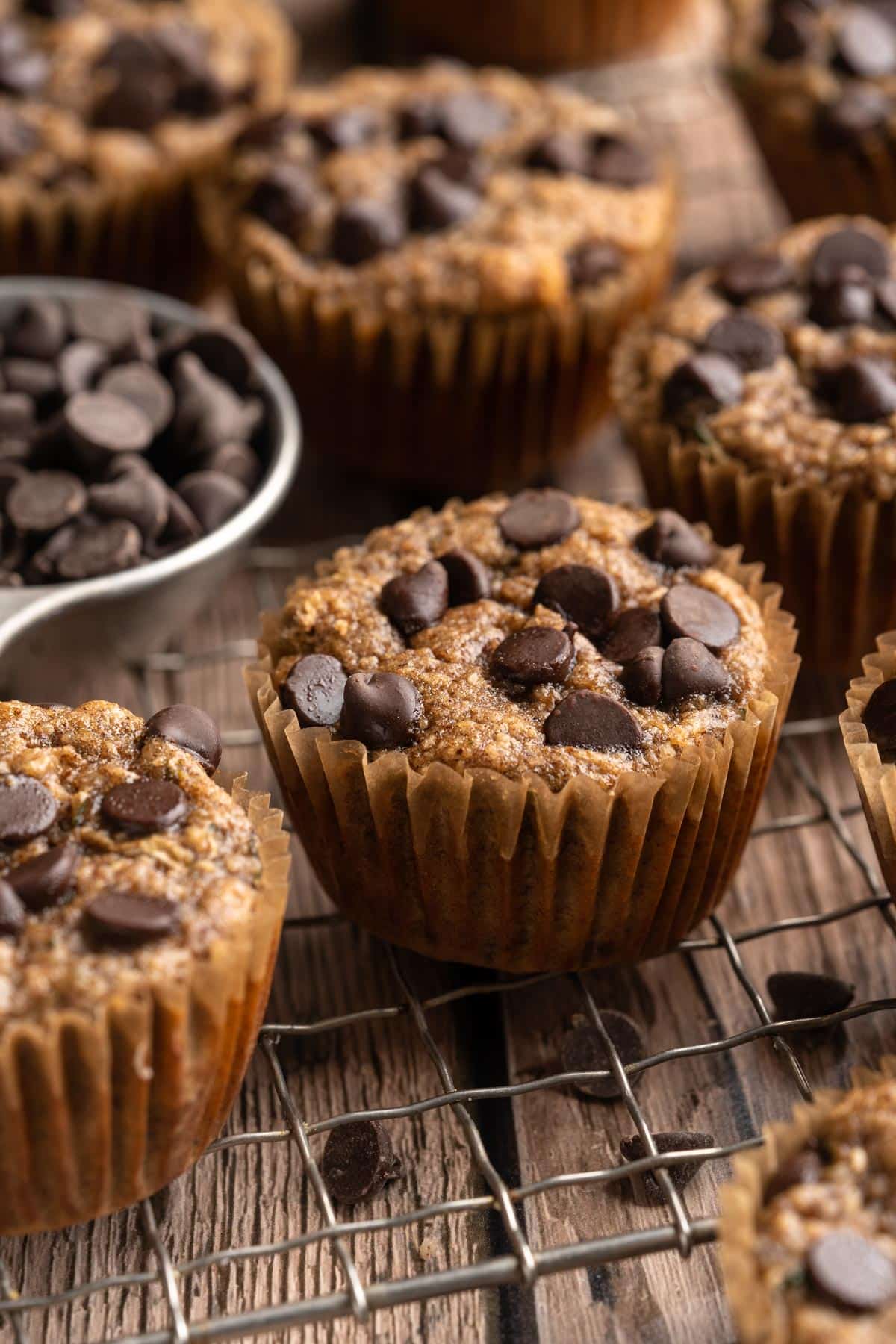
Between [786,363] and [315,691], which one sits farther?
[786,363]

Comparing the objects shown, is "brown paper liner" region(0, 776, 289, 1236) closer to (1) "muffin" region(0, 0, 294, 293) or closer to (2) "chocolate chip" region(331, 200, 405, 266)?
(2) "chocolate chip" region(331, 200, 405, 266)

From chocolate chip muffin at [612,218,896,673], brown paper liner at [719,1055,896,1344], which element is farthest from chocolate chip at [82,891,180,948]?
chocolate chip muffin at [612,218,896,673]

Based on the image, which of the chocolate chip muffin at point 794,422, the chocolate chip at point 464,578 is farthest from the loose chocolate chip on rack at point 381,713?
the chocolate chip muffin at point 794,422

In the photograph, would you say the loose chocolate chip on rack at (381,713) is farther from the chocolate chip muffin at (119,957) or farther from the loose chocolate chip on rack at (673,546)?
the loose chocolate chip on rack at (673,546)

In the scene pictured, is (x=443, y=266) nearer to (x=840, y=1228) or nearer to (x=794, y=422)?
(x=794, y=422)

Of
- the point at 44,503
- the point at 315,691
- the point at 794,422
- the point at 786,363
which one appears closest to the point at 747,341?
the point at 786,363

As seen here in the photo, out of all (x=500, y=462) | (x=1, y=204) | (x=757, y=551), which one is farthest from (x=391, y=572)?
(x=1, y=204)

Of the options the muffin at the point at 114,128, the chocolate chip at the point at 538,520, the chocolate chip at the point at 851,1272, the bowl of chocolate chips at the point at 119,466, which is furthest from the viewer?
the muffin at the point at 114,128
